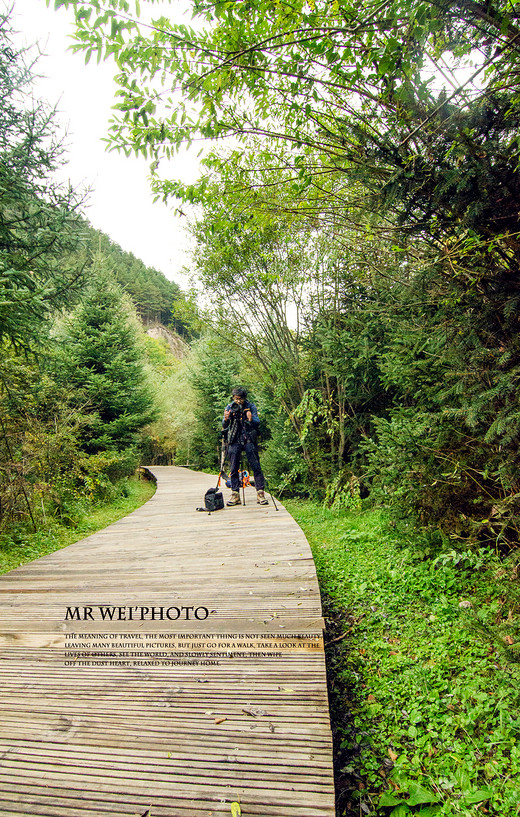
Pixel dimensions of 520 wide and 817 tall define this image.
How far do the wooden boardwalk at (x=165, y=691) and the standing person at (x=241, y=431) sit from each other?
277cm

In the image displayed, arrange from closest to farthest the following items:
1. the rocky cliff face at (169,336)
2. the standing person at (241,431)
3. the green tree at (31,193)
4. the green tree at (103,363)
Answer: the green tree at (31,193) → the standing person at (241,431) → the green tree at (103,363) → the rocky cliff face at (169,336)

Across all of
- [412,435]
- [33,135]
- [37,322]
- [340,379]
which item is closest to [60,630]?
[412,435]

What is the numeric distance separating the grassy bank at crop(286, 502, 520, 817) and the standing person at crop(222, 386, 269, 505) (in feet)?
9.41

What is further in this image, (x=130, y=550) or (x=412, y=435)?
(x=130, y=550)

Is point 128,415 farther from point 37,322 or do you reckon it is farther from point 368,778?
point 368,778

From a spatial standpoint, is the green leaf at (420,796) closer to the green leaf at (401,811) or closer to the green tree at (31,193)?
the green leaf at (401,811)

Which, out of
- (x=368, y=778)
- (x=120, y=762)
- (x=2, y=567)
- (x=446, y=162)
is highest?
(x=446, y=162)

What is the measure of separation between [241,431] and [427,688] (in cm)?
455

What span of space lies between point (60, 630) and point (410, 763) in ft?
7.07

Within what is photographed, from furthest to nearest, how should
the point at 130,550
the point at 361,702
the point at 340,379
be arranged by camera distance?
the point at 340,379 → the point at 130,550 → the point at 361,702

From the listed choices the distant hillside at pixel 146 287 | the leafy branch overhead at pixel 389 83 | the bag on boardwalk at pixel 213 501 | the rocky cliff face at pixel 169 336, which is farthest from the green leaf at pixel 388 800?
the rocky cliff face at pixel 169 336

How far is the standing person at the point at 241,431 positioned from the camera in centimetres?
619

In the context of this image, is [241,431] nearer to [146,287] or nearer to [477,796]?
[477,796]

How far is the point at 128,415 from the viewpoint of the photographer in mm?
12898
